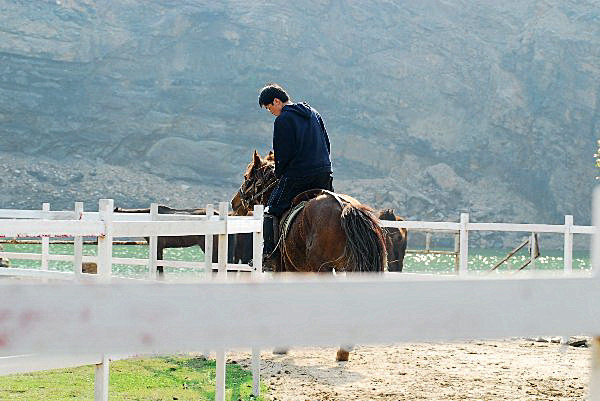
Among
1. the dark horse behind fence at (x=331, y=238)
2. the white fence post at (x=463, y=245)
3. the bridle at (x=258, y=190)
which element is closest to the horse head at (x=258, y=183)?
the bridle at (x=258, y=190)

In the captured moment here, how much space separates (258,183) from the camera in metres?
9.69

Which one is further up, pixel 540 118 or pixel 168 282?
pixel 540 118

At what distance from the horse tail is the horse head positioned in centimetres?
199

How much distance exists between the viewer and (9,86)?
91438 millimetres

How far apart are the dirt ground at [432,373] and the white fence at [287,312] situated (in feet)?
16.8

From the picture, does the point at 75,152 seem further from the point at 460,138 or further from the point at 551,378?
the point at 551,378

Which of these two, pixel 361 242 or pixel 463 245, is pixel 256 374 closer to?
pixel 361 242

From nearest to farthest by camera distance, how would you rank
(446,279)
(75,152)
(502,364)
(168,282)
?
(168,282) → (446,279) → (502,364) → (75,152)

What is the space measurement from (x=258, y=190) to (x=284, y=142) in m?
1.38

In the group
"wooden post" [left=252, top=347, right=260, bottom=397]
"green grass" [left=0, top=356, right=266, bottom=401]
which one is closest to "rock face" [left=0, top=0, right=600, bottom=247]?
"green grass" [left=0, top=356, right=266, bottom=401]

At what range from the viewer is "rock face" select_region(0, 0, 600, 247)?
89.2 metres

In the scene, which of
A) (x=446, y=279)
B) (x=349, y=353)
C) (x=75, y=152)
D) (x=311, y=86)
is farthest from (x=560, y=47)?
(x=446, y=279)

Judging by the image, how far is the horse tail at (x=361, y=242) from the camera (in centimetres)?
755

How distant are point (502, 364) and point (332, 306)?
8182 mm
